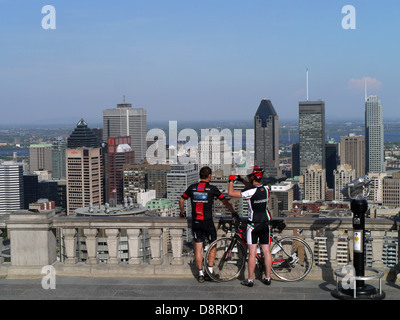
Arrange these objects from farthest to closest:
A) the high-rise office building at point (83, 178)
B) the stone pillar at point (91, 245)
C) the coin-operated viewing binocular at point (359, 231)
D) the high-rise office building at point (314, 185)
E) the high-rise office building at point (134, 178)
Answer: the high-rise office building at point (314, 185) → the high-rise office building at point (134, 178) → the high-rise office building at point (83, 178) → the stone pillar at point (91, 245) → the coin-operated viewing binocular at point (359, 231)

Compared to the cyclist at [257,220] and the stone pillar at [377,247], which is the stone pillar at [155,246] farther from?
the stone pillar at [377,247]

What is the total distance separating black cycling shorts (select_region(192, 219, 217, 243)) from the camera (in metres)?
9.05

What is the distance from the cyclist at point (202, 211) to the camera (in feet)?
29.5

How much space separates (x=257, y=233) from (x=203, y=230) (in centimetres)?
79

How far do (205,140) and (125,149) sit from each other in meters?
54.2

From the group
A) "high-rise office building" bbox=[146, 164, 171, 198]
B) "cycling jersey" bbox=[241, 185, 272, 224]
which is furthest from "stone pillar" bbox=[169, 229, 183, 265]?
"high-rise office building" bbox=[146, 164, 171, 198]

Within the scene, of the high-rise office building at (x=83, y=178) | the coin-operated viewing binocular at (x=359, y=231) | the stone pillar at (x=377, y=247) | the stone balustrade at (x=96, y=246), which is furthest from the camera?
the high-rise office building at (x=83, y=178)

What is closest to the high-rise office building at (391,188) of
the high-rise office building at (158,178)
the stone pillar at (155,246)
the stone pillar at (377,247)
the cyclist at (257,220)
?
the high-rise office building at (158,178)

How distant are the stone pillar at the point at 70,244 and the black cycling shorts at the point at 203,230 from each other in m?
1.87

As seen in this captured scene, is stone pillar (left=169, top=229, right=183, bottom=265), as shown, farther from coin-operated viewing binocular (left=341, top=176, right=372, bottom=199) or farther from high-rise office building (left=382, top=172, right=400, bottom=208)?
high-rise office building (left=382, top=172, right=400, bottom=208)
